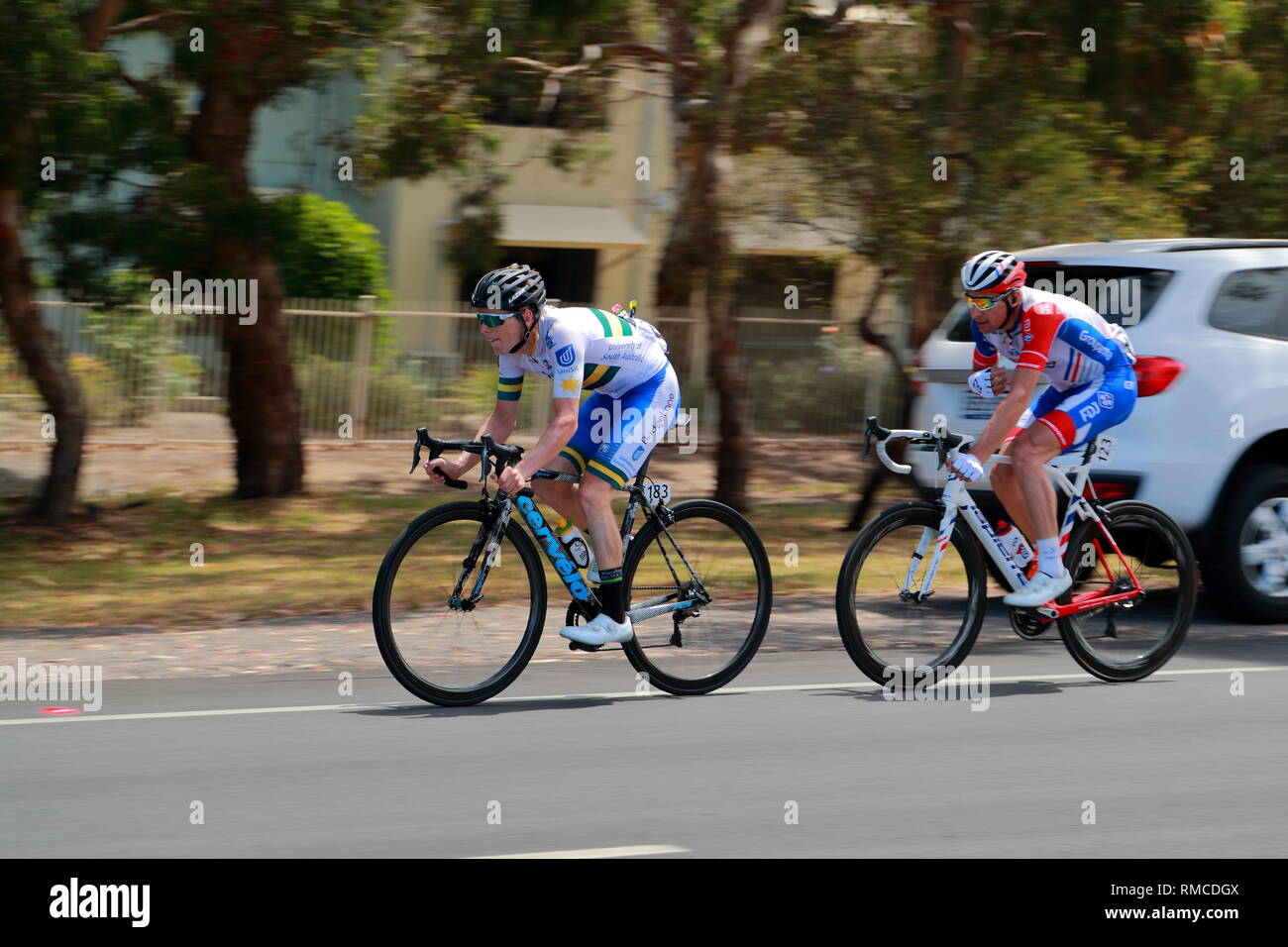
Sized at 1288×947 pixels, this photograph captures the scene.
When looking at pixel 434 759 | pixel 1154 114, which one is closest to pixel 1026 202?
pixel 1154 114

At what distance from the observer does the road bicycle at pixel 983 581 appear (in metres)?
7.47

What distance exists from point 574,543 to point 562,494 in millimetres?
226

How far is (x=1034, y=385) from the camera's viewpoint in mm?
7570

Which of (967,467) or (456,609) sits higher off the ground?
(967,467)

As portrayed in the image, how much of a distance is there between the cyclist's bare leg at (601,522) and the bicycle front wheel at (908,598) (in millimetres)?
1004

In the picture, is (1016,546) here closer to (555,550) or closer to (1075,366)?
(1075,366)

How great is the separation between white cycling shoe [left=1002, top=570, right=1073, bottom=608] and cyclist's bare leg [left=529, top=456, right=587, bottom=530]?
6.54 feet

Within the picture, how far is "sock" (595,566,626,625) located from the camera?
7.31 metres

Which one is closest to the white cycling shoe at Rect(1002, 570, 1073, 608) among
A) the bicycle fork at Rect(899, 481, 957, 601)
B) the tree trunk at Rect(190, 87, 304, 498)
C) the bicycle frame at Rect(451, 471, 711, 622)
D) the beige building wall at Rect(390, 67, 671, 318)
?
the bicycle fork at Rect(899, 481, 957, 601)

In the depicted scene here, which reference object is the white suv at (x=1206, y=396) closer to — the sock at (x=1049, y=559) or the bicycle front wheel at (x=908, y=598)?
the sock at (x=1049, y=559)

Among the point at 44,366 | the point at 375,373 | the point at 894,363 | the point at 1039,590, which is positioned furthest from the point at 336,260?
the point at 1039,590

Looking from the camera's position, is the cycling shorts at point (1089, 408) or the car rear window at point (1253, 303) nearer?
the cycling shorts at point (1089, 408)

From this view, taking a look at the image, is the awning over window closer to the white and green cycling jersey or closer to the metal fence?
the metal fence

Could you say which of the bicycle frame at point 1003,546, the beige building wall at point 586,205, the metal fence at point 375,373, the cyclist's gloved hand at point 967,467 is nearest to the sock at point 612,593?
the bicycle frame at point 1003,546
